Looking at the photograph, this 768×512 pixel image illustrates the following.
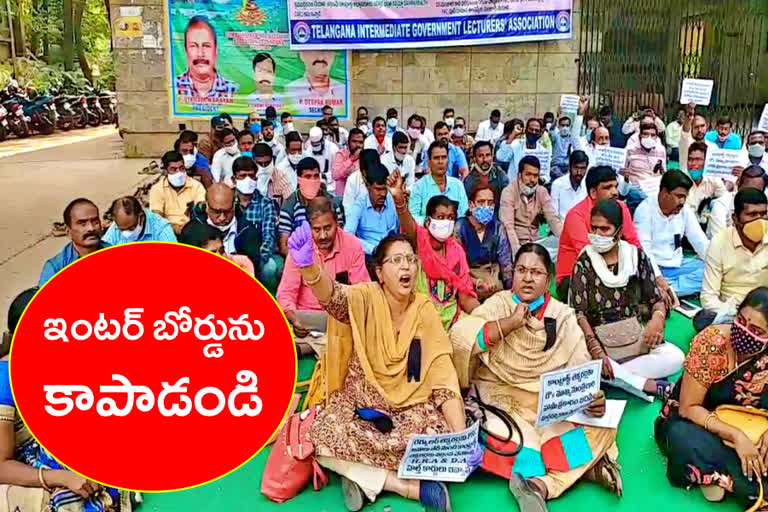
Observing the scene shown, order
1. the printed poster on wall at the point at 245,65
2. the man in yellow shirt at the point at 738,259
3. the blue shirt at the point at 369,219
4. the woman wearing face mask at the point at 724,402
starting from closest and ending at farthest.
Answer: the woman wearing face mask at the point at 724,402, the man in yellow shirt at the point at 738,259, the blue shirt at the point at 369,219, the printed poster on wall at the point at 245,65

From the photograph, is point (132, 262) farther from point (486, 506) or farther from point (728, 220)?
point (728, 220)

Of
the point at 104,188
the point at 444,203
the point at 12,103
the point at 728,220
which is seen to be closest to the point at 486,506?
the point at 444,203

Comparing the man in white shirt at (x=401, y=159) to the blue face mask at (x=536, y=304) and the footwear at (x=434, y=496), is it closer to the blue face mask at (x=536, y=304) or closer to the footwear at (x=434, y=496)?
the blue face mask at (x=536, y=304)

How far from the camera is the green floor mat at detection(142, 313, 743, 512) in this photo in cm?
272

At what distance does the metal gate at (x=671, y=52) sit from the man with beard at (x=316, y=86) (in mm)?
3503

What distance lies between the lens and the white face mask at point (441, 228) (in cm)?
379

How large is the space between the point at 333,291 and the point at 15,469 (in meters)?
1.19

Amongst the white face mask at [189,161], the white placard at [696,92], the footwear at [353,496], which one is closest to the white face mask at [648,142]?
the white placard at [696,92]

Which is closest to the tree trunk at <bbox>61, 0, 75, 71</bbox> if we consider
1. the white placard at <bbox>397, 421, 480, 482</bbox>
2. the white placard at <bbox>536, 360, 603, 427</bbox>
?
the white placard at <bbox>397, 421, 480, 482</bbox>

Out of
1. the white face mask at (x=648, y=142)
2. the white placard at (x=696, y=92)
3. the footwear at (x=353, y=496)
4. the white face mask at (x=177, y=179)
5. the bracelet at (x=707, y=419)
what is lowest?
the footwear at (x=353, y=496)

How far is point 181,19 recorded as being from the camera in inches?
405

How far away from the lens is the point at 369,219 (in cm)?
489

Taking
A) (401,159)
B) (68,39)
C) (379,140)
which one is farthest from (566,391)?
(68,39)

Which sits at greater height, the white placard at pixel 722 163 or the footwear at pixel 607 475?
the white placard at pixel 722 163
